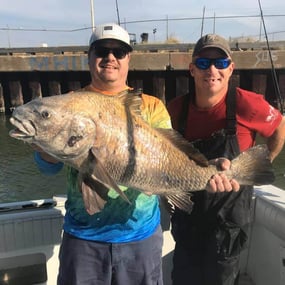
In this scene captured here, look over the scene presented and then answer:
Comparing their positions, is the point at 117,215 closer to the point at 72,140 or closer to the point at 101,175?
the point at 101,175

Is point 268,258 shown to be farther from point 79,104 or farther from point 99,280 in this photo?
point 79,104

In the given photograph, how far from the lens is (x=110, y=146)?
222 centimetres

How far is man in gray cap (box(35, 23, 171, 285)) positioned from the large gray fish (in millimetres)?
171

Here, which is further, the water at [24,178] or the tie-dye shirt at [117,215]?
the water at [24,178]

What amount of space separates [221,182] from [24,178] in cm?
843

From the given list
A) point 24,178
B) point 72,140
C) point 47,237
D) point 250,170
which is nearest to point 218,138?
point 250,170

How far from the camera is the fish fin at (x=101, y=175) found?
6.98 ft

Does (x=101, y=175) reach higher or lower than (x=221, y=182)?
higher

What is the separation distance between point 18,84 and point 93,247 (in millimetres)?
16591

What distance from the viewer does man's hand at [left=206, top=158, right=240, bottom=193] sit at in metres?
2.52

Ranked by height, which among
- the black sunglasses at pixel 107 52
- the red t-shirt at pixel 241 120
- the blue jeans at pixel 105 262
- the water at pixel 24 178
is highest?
the black sunglasses at pixel 107 52

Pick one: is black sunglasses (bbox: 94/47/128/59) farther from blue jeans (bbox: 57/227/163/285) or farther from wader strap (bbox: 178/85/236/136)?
blue jeans (bbox: 57/227/163/285)

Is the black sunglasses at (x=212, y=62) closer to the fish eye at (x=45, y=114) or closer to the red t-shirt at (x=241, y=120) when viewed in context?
the red t-shirt at (x=241, y=120)

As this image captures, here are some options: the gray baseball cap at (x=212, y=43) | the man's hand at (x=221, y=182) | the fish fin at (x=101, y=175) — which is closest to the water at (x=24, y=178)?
the gray baseball cap at (x=212, y=43)
